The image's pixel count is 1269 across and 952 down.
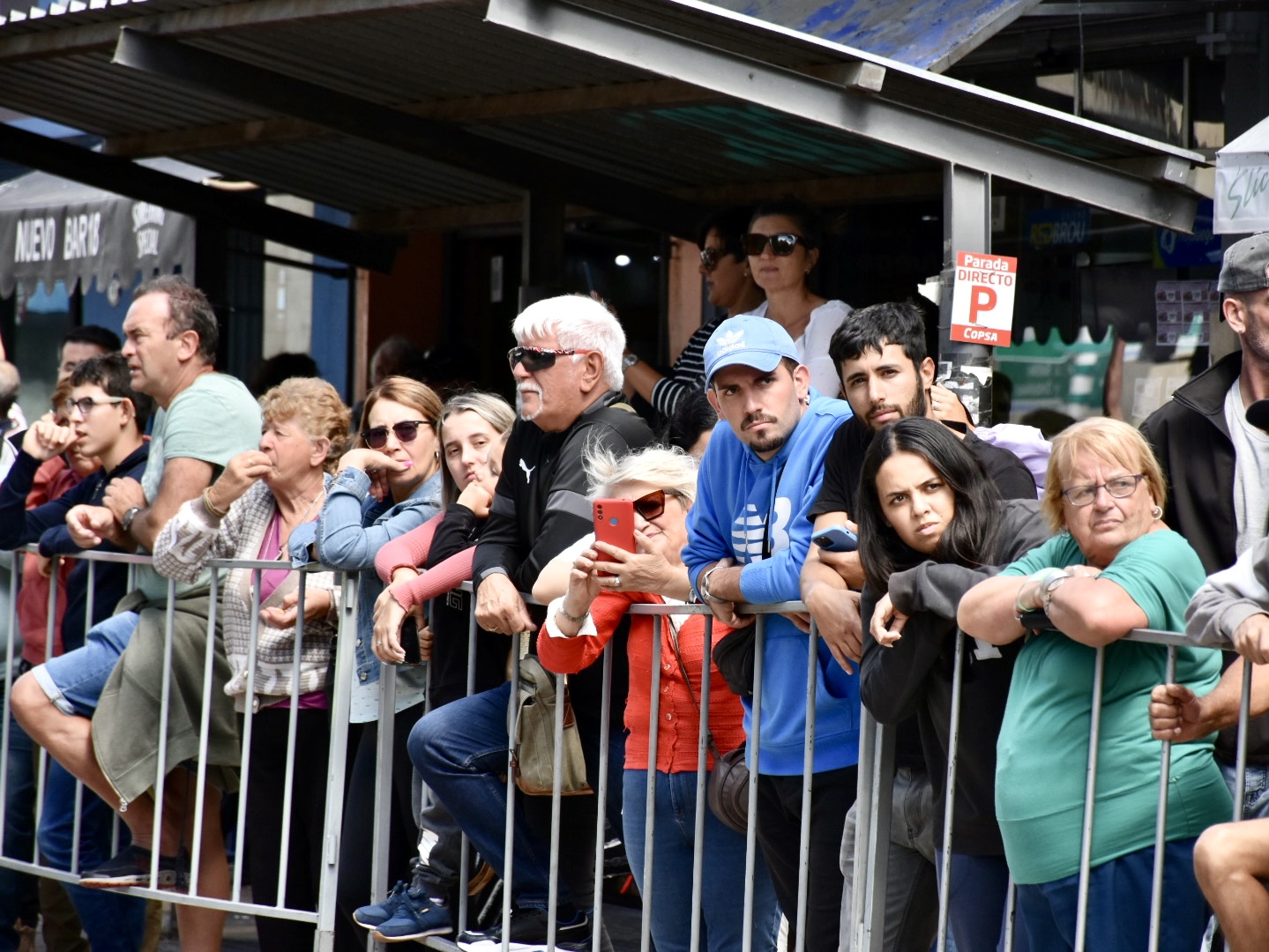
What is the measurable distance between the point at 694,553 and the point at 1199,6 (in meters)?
4.47

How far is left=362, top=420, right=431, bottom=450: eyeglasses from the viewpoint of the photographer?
5.32m

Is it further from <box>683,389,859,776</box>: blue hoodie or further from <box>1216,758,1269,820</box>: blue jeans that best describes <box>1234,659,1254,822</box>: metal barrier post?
<box>683,389,859,776</box>: blue hoodie

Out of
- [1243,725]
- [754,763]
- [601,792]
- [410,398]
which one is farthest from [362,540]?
[1243,725]

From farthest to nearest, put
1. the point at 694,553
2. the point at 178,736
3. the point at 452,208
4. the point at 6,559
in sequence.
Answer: the point at 452,208 < the point at 6,559 < the point at 178,736 < the point at 694,553

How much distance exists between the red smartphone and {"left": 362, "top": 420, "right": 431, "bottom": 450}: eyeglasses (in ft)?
4.33

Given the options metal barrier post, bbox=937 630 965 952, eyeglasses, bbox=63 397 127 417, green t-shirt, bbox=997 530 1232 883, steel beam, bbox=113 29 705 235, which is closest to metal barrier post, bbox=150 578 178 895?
eyeglasses, bbox=63 397 127 417

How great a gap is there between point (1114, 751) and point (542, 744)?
174 centimetres

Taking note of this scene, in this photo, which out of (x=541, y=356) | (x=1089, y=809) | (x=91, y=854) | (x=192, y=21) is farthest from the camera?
(x=192, y=21)

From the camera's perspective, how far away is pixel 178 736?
568 cm

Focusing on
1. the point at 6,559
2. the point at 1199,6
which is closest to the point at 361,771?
the point at 6,559

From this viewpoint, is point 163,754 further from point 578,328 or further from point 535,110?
point 535,110

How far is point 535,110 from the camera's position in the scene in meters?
7.02

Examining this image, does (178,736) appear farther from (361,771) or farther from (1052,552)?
(1052,552)

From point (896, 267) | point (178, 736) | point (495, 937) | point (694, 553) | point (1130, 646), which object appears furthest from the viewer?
point (896, 267)
